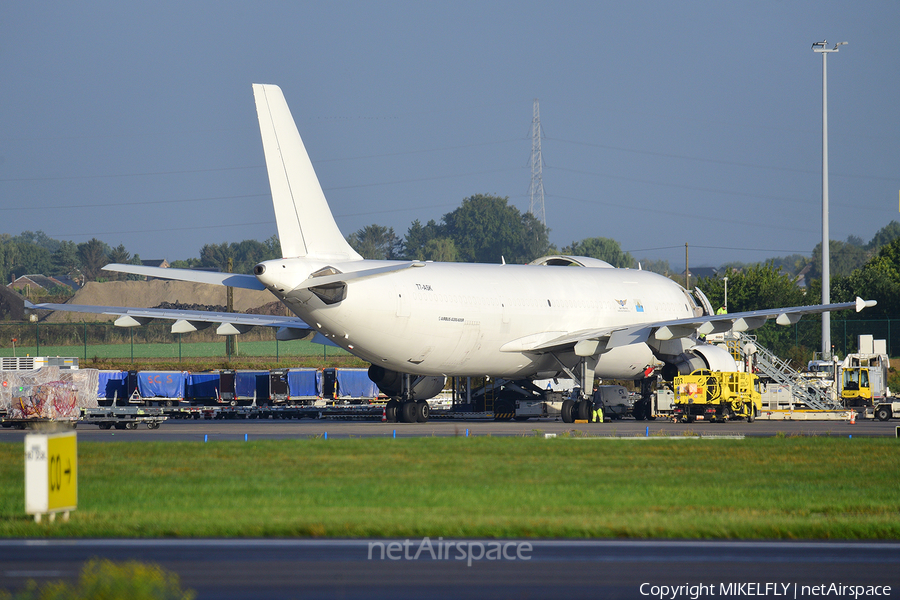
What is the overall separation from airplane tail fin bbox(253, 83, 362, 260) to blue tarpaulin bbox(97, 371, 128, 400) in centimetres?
1890

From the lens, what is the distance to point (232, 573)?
10.4 metres

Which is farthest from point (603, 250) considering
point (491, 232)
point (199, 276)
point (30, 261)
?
point (199, 276)

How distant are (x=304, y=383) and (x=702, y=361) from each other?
48.5 feet

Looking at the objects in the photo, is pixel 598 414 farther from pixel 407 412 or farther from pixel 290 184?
pixel 290 184

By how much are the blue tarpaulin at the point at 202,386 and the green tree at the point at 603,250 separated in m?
115

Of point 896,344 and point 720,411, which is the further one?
point 896,344

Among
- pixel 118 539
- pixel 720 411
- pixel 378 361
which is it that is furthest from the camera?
pixel 720 411

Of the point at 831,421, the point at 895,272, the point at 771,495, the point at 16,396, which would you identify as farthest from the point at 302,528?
the point at 895,272

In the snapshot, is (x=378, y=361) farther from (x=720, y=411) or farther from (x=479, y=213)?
(x=479, y=213)

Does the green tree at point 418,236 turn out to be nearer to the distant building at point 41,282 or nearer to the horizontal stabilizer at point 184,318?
the distant building at point 41,282

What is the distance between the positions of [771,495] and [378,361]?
53.8 feet

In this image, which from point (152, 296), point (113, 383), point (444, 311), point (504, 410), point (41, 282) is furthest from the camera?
point (41, 282)

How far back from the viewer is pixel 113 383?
43.7 m

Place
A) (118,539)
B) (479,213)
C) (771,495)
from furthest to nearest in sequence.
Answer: (479,213) → (771,495) → (118,539)
